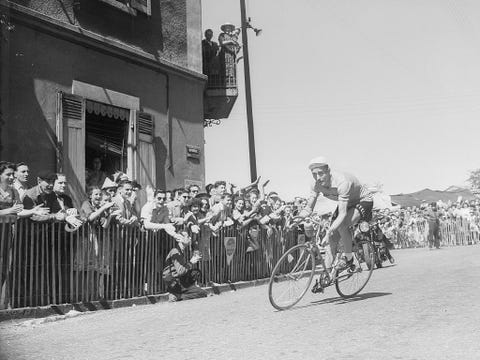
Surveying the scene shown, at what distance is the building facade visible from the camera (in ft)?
38.4

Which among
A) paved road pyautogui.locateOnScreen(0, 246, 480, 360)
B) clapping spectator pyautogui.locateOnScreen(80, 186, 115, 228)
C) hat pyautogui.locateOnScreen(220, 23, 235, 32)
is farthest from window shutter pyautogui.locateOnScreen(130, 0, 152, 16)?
paved road pyautogui.locateOnScreen(0, 246, 480, 360)

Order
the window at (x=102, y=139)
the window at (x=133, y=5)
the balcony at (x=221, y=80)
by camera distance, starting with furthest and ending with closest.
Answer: the balcony at (x=221, y=80) → the window at (x=133, y=5) → the window at (x=102, y=139)

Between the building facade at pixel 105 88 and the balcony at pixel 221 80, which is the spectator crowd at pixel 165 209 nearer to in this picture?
the building facade at pixel 105 88

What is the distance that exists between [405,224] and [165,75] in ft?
66.7

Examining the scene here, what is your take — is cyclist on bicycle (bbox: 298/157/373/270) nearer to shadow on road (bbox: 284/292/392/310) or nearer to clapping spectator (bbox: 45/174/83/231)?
shadow on road (bbox: 284/292/392/310)

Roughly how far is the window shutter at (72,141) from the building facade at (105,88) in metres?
0.02

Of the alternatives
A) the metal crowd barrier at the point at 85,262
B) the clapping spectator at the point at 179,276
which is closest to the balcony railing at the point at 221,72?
the metal crowd barrier at the point at 85,262

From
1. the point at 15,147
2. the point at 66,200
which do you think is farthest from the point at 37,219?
the point at 15,147

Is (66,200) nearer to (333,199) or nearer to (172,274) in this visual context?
(172,274)

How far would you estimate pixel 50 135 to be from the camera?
40.0 ft

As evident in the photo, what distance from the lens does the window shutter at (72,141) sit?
12344mm

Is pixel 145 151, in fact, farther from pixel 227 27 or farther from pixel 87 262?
pixel 227 27

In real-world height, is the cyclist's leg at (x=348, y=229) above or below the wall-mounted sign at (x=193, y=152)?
below

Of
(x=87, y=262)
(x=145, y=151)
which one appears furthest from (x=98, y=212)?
(x=145, y=151)
